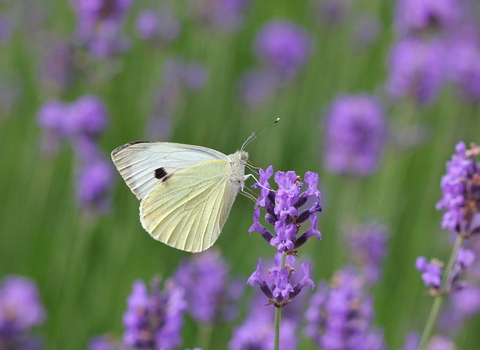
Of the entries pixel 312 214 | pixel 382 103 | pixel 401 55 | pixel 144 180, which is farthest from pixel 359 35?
pixel 312 214

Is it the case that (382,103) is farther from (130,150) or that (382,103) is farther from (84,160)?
(130,150)

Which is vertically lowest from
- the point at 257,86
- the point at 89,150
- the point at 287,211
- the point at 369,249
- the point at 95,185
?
the point at 287,211

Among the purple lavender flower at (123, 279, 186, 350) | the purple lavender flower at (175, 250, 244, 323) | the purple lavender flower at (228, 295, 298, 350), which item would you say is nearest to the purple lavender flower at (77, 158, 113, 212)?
the purple lavender flower at (175, 250, 244, 323)

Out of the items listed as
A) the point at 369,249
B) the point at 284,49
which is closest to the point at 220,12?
the point at 284,49

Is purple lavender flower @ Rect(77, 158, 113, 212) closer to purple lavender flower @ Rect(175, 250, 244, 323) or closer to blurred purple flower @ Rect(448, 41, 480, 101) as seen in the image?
purple lavender flower @ Rect(175, 250, 244, 323)

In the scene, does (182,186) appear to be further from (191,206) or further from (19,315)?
(19,315)

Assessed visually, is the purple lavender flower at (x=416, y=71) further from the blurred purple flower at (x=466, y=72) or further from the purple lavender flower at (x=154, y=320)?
the purple lavender flower at (x=154, y=320)

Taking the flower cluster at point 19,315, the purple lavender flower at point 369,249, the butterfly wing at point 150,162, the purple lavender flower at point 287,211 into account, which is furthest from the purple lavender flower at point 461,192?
the flower cluster at point 19,315
